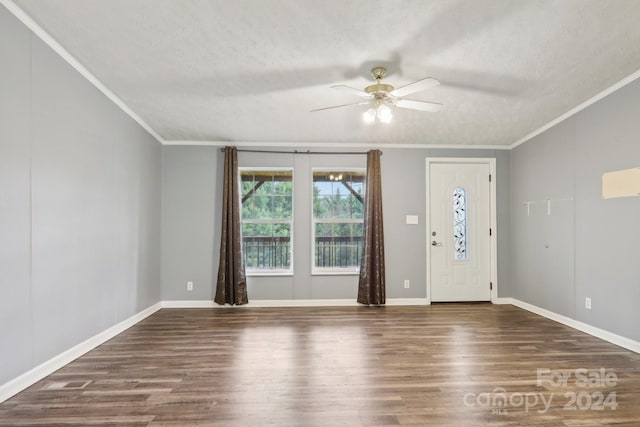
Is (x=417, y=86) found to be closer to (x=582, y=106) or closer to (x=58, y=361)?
(x=582, y=106)

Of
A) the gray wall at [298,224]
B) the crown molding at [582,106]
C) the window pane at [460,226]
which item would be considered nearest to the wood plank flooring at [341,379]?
the gray wall at [298,224]

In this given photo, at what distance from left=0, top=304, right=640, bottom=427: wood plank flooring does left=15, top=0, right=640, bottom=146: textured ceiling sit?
8.38ft

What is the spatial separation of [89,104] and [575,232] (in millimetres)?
5365

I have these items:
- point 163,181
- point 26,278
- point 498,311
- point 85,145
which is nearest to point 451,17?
point 85,145

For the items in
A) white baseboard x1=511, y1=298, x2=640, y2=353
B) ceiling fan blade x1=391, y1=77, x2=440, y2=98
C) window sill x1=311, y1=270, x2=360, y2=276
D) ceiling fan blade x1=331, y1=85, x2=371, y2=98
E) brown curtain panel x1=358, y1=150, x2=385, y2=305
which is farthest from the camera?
window sill x1=311, y1=270, x2=360, y2=276

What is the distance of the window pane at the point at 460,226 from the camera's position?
5.02 metres

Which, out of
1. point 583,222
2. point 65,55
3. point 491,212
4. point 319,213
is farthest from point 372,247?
point 65,55

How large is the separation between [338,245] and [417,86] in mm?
2855

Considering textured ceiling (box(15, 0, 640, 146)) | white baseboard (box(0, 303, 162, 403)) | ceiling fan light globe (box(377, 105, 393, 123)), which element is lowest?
white baseboard (box(0, 303, 162, 403))

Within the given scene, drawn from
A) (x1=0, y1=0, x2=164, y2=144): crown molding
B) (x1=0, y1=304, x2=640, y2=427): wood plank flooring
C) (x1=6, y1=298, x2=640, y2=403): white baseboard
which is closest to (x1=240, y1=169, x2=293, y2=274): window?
(x1=6, y1=298, x2=640, y2=403): white baseboard

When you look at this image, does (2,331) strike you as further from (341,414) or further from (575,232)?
(575,232)

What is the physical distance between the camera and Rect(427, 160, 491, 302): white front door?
5008mm

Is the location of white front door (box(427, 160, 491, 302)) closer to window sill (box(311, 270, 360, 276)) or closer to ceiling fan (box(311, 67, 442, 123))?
window sill (box(311, 270, 360, 276))

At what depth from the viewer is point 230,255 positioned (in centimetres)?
468
